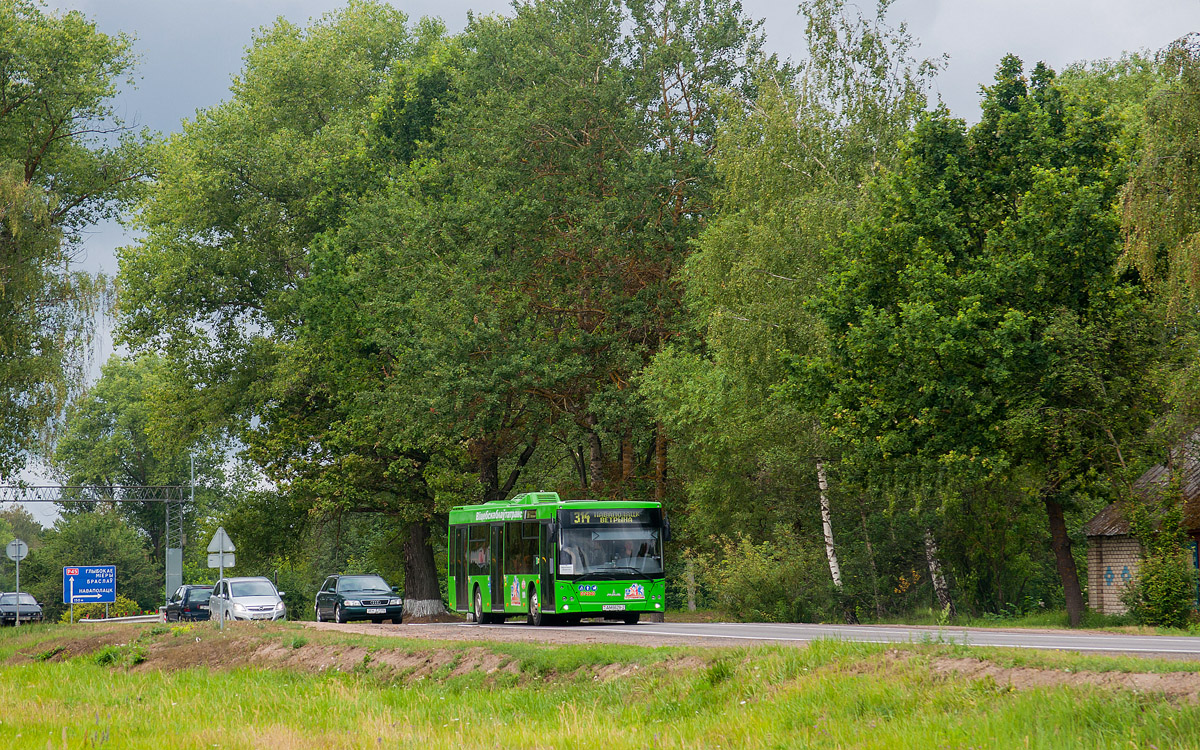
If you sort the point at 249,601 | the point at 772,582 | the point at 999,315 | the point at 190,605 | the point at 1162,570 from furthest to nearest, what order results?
the point at 190,605 → the point at 249,601 → the point at 772,582 → the point at 999,315 → the point at 1162,570

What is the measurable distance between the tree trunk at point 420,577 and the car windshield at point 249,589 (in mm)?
7989

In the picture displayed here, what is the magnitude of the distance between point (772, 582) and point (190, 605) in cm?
2294

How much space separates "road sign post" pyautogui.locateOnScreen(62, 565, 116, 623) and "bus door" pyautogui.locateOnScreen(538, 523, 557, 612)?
83.2 ft

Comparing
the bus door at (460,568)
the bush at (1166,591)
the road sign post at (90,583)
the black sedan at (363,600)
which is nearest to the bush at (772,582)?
the bus door at (460,568)

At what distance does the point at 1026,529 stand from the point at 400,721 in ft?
85.2

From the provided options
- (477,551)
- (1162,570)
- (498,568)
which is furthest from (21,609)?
(1162,570)

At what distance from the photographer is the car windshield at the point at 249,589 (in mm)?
40875

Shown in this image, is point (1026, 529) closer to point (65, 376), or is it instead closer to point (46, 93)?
point (65, 376)

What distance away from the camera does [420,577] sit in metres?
49.3

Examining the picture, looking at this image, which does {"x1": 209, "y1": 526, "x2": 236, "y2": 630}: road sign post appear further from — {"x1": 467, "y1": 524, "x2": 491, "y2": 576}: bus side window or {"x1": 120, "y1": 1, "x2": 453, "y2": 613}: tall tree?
{"x1": 120, "y1": 1, "x2": 453, "y2": 613}: tall tree

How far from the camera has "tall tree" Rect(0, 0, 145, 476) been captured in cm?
3409

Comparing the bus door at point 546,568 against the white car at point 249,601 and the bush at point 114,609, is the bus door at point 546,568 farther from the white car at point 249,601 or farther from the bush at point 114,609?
the bush at point 114,609

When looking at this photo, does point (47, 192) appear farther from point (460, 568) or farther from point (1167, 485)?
point (1167, 485)

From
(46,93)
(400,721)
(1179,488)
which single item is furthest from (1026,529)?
(46,93)
